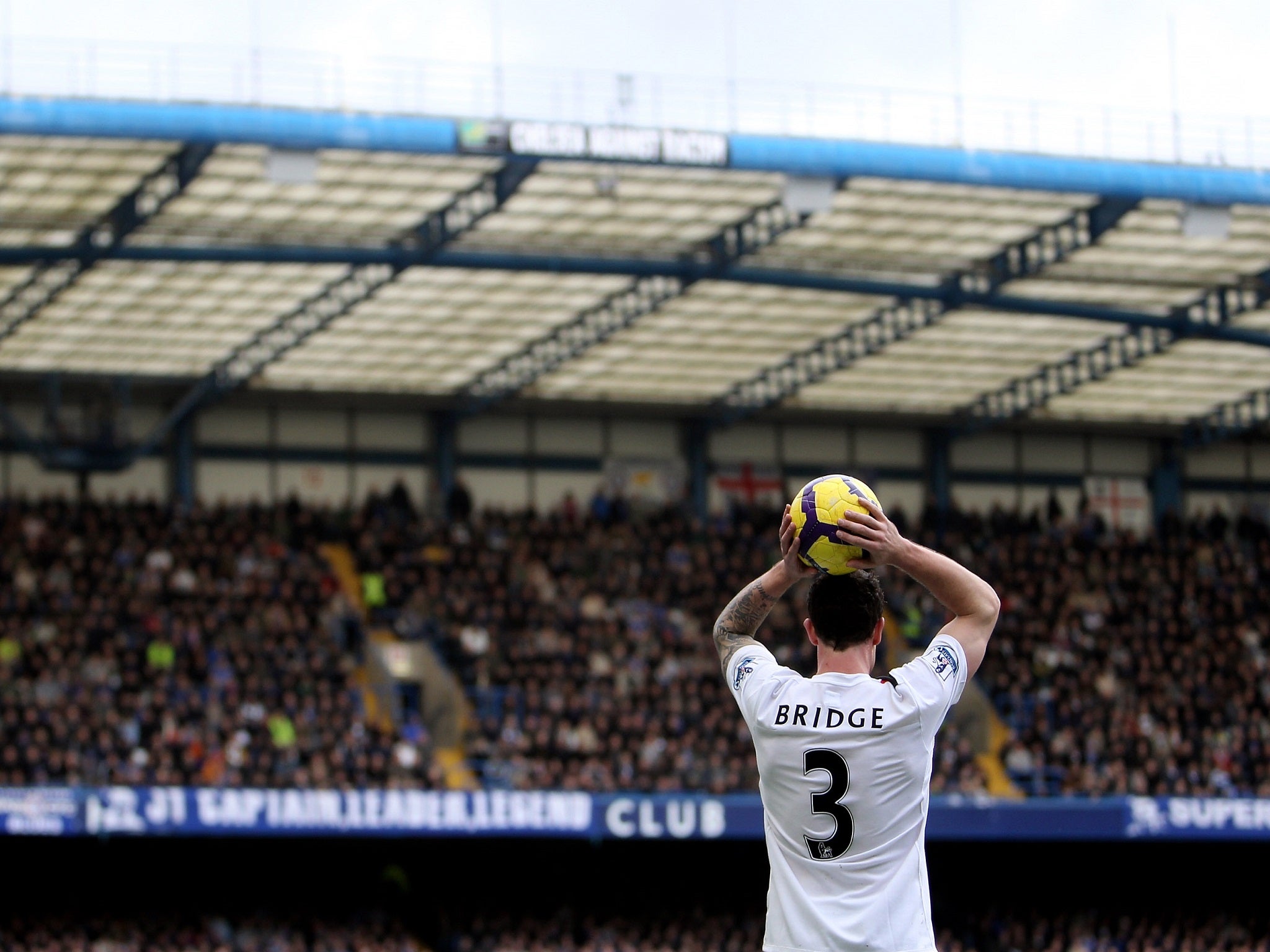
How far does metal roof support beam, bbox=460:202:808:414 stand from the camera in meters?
32.3

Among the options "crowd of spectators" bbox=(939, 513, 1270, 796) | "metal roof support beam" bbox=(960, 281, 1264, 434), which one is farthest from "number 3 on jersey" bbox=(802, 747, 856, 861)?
"metal roof support beam" bbox=(960, 281, 1264, 434)

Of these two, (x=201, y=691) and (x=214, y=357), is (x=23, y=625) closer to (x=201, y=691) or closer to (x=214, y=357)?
(x=201, y=691)

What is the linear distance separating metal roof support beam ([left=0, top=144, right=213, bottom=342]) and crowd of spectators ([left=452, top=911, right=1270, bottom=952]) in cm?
1299

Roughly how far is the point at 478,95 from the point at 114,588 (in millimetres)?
12361

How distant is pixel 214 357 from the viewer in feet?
128

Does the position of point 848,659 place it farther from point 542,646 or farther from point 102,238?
point 542,646

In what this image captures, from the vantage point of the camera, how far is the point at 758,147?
2861cm

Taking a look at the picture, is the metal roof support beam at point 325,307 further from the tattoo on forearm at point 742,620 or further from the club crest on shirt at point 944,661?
the club crest on shirt at point 944,661

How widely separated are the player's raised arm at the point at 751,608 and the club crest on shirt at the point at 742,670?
0.19 feet

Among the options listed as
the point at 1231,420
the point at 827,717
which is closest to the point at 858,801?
the point at 827,717

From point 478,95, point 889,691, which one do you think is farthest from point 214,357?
point 889,691

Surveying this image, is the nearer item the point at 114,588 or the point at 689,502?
the point at 114,588

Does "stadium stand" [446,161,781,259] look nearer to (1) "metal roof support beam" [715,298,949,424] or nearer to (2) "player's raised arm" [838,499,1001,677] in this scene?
(1) "metal roof support beam" [715,298,949,424]

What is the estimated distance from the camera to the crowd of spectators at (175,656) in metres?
30.8
